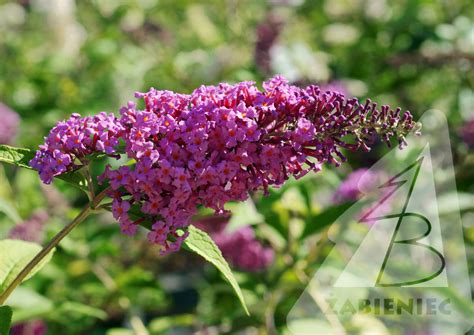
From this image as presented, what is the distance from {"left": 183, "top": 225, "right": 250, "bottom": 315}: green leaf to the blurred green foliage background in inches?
30.7

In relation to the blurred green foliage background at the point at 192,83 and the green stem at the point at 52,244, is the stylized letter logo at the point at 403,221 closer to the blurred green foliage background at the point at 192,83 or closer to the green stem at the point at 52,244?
the blurred green foliage background at the point at 192,83

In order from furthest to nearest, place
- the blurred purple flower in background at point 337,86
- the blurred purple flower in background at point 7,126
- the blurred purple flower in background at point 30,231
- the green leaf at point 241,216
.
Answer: the blurred purple flower in background at point 7,126 < the blurred purple flower in background at point 337,86 < the blurred purple flower in background at point 30,231 < the green leaf at point 241,216

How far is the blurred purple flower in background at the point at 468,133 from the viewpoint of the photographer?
264cm

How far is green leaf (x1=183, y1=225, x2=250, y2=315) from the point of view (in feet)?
4.06

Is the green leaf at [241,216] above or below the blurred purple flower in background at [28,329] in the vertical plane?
above

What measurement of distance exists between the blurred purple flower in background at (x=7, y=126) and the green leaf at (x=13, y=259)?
1.51 m

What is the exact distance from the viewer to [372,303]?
240 centimetres

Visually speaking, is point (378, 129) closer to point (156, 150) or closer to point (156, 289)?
point (156, 150)

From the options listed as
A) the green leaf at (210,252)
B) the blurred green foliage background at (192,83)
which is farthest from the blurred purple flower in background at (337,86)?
the green leaf at (210,252)

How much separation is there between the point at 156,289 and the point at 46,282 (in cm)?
40

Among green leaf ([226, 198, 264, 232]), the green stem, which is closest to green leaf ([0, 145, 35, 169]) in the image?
the green stem

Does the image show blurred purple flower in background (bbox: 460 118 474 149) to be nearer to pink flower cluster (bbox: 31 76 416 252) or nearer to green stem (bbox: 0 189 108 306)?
pink flower cluster (bbox: 31 76 416 252)

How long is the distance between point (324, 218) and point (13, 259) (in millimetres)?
1016

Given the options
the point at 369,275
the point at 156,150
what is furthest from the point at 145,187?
the point at 369,275
